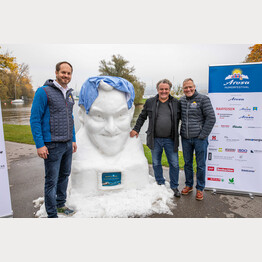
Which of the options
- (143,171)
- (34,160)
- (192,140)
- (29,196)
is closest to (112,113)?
(143,171)

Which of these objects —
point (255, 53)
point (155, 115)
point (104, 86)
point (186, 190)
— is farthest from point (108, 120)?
point (255, 53)

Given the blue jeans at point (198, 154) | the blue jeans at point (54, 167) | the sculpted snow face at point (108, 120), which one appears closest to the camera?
the blue jeans at point (54, 167)

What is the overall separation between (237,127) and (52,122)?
269cm

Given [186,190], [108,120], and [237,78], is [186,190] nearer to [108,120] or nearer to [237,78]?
[108,120]

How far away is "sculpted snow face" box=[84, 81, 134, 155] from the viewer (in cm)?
257

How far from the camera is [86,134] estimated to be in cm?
296

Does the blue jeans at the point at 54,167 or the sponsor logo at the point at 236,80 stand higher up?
the sponsor logo at the point at 236,80

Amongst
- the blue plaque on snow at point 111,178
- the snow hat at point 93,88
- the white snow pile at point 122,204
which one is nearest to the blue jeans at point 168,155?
the white snow pile at point 122,204

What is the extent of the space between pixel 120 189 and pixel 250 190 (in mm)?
2088

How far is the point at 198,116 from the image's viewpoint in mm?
2715

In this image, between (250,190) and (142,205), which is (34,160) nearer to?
(142,205)

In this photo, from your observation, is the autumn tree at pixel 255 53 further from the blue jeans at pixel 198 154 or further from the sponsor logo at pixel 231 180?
the blue jeans at pixel 198 154

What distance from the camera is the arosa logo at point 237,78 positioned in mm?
2898

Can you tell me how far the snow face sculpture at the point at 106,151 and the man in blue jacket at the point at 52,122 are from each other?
0.49m
